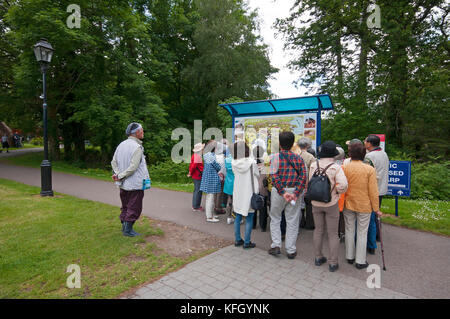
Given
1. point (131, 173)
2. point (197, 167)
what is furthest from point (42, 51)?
point (131, 173)

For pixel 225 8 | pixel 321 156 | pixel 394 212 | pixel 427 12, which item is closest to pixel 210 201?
pixel 321 156

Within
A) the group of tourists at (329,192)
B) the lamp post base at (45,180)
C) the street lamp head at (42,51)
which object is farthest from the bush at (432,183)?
the street lamp head at (42,51)

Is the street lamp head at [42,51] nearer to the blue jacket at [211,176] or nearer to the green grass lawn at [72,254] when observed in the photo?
the green grass lawn at [72,254]

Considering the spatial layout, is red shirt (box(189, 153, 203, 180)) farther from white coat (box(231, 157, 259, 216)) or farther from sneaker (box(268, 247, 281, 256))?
sneaker (box(268, 247, 281, 256))

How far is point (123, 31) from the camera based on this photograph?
15.6 m

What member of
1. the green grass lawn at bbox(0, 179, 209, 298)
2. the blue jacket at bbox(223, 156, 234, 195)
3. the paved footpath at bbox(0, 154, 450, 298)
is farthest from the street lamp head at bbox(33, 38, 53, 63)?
the paved footpath at bbox(0, 154, 450, 298)

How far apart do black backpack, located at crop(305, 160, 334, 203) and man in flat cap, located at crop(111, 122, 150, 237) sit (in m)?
2.89

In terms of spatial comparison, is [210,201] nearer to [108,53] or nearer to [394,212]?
[394,212]

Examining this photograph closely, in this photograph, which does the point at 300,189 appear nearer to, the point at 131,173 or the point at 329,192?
the point at 329,192

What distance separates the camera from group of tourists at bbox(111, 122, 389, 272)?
12.0 ft

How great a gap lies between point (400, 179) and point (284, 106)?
3163 mm

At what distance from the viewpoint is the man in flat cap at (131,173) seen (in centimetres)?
458

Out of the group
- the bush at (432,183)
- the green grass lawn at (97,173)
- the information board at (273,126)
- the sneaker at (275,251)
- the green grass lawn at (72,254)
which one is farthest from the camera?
the green grass lawn at (97,173)

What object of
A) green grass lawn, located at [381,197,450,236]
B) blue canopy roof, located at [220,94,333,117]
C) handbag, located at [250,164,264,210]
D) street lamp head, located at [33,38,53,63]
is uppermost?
street lamp head, located at [33,38,53,63]
